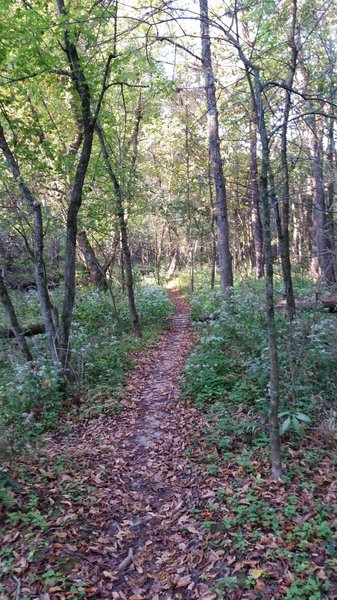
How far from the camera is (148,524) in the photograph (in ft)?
13.5

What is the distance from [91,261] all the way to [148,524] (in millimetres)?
12675

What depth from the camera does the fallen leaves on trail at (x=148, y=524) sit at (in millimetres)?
3229

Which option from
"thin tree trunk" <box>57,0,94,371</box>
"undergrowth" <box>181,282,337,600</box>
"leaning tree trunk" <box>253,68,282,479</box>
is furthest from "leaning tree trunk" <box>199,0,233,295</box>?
"leaning tree trunk" <box>253,68,282,479</box>

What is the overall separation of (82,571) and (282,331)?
5.22 metres

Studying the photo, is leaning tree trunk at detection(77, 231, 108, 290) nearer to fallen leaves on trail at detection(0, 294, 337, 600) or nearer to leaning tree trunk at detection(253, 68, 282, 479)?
fallen leaves on trail at detection(0, 294, 337, 600)

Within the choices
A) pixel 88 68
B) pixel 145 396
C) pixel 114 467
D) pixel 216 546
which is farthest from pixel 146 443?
pixel 88 68

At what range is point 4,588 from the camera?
3.11m

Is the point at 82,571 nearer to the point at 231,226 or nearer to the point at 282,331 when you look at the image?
Result: the point at 282,331

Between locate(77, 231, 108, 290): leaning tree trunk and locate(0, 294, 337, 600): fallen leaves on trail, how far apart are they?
1014 cm

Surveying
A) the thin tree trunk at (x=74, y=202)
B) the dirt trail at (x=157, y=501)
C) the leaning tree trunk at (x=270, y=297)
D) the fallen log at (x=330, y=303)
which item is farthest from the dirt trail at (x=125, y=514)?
the fallen log at (x=330, y=303)

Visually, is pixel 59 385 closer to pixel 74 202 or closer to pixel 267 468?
pixel 74 202

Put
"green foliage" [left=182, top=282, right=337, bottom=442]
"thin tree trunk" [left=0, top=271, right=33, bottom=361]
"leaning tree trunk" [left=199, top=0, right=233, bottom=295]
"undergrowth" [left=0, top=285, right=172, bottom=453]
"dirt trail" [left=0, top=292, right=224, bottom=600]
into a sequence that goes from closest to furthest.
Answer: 1. "dirt trail" [left=0, top=292, right=224, bottom=600]
2. "green foliage" [left=182, top=282, right=337, bottom=442]
3. "undergrowth" [left=0, top=285, right=172, bottom=453]
4. "thin tree trunk" [left=0, top=271, right=33, bottom=361]
5. "leaning tree trunk" [left=199, top=0, right=233, bottom=295]

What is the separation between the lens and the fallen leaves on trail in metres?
3.23

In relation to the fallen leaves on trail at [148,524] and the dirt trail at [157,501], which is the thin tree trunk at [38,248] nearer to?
the dirt trail at [157,501]
